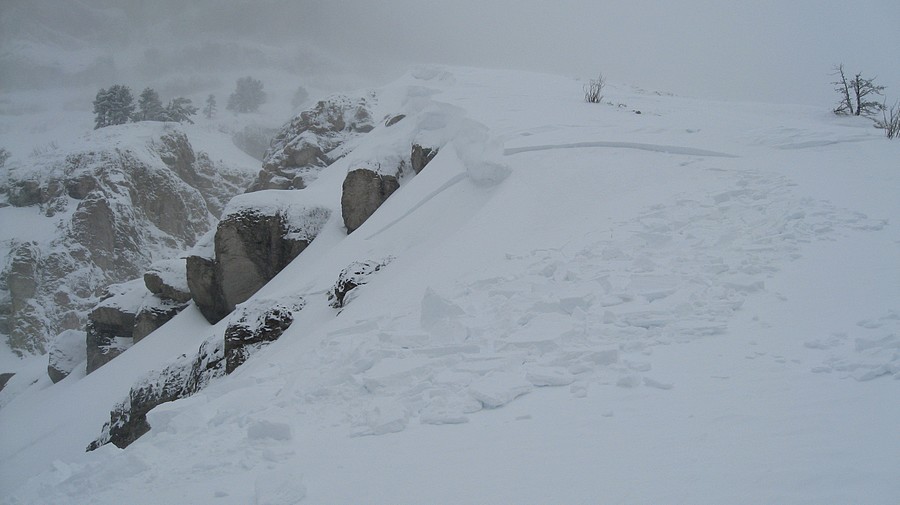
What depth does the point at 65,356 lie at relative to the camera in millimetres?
16734

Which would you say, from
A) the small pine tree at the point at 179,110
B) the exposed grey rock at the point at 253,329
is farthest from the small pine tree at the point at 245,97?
the exposed grey rock at the point at 253,329

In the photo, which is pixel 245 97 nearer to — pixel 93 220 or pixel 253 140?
pixel 253 140

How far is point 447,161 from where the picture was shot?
1176 centimetres

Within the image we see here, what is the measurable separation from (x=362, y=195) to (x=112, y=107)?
3355cm

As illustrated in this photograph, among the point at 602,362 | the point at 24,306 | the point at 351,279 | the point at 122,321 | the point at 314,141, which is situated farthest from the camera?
the point at 24,306

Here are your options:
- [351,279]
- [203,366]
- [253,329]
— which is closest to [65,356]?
[203,366]

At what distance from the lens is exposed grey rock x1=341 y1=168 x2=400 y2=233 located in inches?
528

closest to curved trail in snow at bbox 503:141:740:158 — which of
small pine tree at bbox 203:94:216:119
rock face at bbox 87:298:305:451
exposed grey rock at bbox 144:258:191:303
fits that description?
rock face at bbox 87:298:305:451

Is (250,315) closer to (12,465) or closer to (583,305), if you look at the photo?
(583,305)

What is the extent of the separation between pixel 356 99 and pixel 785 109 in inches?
775

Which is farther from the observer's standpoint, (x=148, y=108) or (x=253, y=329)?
(x=148, y=108)

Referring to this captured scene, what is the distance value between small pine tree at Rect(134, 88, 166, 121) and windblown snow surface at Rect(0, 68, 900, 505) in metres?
37.0

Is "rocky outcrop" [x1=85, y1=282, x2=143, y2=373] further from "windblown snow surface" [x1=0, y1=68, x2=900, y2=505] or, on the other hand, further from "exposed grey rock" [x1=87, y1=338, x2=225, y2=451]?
"windblown snow surface" [x1=0, y1=68, x2=900, y2=505]

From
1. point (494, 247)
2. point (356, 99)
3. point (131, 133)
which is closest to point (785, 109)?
point (494, 247)
